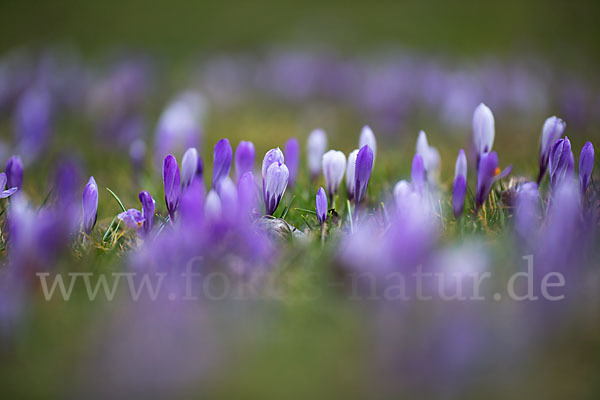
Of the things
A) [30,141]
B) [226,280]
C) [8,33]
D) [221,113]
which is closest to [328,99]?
[221,113]

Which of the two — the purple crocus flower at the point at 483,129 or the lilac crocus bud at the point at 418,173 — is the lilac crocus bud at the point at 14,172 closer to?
the lilac crocus bud at the point at 418,173

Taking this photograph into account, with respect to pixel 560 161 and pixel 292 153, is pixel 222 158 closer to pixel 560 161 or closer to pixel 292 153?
pixel 292 153

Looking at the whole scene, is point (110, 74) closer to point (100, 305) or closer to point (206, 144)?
point (206, 144)

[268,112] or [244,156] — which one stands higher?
[268,112]

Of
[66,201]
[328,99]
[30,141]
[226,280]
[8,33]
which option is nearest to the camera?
[226,280]

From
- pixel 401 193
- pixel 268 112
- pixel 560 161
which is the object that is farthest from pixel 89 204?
pixel 268 112

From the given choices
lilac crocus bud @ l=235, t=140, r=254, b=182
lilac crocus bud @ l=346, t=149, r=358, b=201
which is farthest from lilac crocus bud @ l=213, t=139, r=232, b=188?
lilac crocus bud @ l=346, t=149, r=358, b=201
